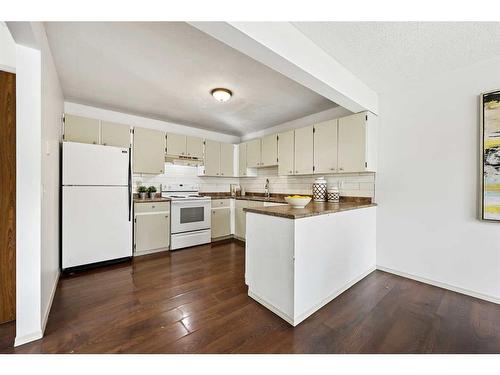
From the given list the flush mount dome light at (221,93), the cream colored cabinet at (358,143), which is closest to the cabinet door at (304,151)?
the cream colored cabinet at (358,143)

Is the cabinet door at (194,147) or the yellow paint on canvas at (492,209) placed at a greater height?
the cabinet door at (194,147)

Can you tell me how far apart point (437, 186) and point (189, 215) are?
339 cm

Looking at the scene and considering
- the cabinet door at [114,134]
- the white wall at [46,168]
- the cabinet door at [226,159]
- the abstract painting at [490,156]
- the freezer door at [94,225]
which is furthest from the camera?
the cabinet door at [226,159]

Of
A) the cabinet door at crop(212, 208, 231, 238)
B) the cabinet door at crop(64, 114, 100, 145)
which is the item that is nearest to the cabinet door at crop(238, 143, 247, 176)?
the cabinet door at crop(212, 208, 231, 238)

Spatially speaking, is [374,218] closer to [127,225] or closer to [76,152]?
[127,225]

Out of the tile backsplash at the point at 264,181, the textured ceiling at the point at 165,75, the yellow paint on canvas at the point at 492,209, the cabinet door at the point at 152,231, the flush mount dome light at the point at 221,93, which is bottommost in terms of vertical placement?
the cabinet door at the point at 152,231

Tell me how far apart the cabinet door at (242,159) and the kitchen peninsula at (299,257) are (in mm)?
2522

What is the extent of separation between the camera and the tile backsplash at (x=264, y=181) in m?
2.85

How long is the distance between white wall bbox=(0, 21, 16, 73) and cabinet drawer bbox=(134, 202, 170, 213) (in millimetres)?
1954

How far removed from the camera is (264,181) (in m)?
4.37

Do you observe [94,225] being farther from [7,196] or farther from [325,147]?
[325,147]

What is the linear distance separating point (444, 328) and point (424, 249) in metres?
1.01

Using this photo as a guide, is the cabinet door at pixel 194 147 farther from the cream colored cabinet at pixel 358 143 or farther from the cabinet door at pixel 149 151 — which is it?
the cream colored cabinet at pixel 358 143
